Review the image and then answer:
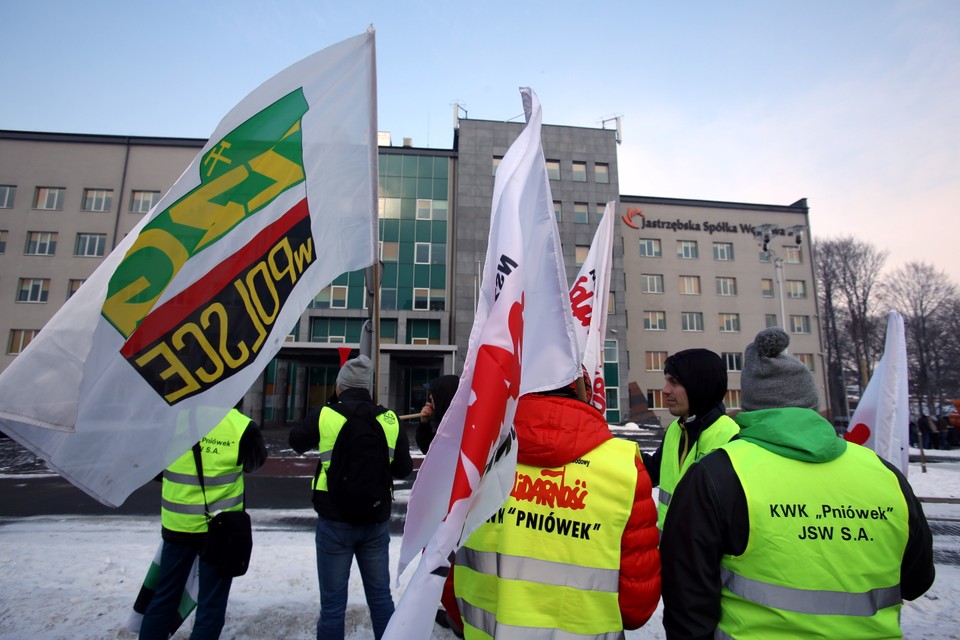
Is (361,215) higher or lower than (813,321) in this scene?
lower

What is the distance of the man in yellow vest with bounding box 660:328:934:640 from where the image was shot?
1.65 metres

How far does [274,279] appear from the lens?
2410 mm

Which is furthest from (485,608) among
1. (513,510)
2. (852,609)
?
(852,609)

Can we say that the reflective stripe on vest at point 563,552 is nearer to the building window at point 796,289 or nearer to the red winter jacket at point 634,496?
the red winter jacket at point 634,496

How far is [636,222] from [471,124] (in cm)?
1462

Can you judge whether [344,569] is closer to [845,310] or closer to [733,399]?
[733,399]

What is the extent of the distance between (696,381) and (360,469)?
2.16 metres

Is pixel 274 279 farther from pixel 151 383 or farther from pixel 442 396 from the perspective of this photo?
pixel 442 396

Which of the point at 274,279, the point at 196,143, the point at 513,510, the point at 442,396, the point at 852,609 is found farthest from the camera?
the point at 196,143

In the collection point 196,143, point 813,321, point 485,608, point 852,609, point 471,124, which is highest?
point 471,124

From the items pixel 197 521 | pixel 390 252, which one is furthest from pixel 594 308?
pixel 390 252

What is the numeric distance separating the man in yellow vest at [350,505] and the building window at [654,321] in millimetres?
35514

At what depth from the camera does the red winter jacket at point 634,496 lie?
181 cm

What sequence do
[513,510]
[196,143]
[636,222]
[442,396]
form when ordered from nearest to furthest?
1. [513,510]
2. [442,396]
3. [196,143]
4. [636,222]
